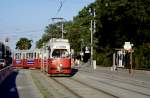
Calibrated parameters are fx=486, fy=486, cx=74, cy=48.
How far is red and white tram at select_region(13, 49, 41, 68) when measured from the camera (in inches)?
2625

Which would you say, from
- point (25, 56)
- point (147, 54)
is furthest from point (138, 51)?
point (25, 56)

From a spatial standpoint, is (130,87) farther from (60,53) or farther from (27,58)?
(27,58)

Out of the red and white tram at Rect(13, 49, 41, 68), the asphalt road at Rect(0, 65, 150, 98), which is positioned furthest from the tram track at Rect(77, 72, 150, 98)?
the red and white tram at Rect(13, 49, 41, 68)

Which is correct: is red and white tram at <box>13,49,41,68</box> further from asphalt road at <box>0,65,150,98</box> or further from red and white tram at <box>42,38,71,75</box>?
asphalt road at <box>0,65,150,98</box>

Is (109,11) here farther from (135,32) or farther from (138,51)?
(138,51)

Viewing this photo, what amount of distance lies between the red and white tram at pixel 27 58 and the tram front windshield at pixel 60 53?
21021 millimetres

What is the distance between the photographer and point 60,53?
43.4 metres

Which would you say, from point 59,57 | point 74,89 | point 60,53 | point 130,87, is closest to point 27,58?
point 60,53

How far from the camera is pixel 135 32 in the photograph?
7550cm

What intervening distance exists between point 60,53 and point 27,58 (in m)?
27.7

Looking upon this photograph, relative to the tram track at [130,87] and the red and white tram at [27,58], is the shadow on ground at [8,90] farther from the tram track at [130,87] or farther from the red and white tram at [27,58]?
the red and white tram at [27,58]

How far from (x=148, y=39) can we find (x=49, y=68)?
33.9 m

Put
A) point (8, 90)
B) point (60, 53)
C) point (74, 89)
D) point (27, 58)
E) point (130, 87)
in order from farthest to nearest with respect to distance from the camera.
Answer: point (27, 58) < point (60, 53) < point (130, 87) < point (74, 89) < point (8, 90)

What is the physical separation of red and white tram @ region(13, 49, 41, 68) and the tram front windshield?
21021 mm
